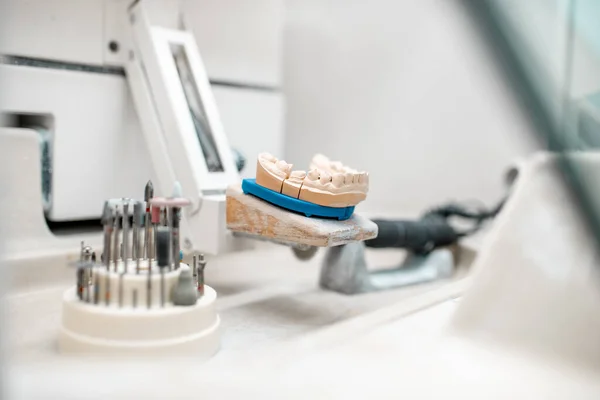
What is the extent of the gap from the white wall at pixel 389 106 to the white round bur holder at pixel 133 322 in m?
0.37

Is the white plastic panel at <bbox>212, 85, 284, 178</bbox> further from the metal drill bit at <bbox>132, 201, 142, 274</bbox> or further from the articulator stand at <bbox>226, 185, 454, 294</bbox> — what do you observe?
the metal drill bit at <bbox>132, 201, 142, 274</bbox>

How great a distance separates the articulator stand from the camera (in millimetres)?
690

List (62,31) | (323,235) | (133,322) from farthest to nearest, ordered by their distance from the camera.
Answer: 1. (62,31)
2. (323,235)
3. (133,322)

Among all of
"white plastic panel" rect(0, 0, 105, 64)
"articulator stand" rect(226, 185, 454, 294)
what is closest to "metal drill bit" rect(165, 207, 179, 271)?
"articulator stand" rect(226, 185, 454, 294)

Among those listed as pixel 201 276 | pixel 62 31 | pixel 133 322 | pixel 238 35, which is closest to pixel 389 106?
pixel 238 35

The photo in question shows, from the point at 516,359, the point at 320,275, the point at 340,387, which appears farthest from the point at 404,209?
Answer: the point at 340,387

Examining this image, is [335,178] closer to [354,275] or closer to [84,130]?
[354,275]

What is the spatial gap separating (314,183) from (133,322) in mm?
282

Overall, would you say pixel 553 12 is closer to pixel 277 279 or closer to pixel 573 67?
pixel 573 67

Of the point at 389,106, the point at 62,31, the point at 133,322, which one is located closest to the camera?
the point at 133,322

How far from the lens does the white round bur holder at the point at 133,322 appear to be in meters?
0.51

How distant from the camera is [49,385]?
385 millimetres

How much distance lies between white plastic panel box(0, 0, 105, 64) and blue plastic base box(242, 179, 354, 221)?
1.27 ft

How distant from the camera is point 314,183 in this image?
2.31 feet
